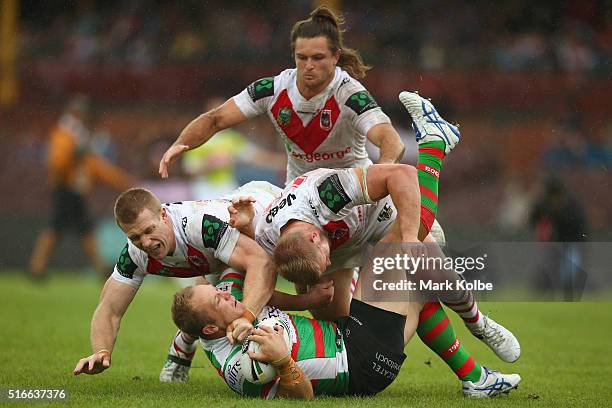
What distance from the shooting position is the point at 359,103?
7.05 m

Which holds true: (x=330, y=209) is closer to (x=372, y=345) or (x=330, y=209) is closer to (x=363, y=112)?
(x=372, y=345)

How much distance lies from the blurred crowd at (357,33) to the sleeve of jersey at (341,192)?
11650mm

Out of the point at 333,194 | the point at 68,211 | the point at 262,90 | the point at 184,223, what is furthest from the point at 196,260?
the point at 68,211

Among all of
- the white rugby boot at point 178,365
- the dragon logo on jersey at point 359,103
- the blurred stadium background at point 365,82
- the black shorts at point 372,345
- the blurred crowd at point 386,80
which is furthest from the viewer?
the blurred crowd at point 386,80

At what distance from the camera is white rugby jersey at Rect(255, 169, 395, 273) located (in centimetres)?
593

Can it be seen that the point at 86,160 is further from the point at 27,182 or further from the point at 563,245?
the point at 563,245

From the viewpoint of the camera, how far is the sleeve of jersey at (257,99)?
729 cm

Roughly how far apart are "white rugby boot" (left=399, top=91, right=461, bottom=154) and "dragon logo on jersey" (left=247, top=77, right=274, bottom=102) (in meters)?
1.01

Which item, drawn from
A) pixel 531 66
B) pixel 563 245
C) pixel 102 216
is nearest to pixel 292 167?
pixel 563 245

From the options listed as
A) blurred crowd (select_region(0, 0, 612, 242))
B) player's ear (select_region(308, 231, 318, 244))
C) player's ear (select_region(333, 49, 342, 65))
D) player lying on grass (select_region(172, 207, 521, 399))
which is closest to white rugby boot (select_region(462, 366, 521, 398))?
player lying on grass (select_region(172, 207, 521, 399))

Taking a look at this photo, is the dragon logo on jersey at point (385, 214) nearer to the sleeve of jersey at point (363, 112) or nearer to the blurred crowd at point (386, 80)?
the sleeve of jersey at point (363, 112)

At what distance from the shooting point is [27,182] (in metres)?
16.8

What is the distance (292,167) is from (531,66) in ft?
37.3

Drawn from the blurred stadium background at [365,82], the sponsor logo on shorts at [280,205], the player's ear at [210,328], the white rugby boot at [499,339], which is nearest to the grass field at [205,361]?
the white rugby boot at [499,339]
